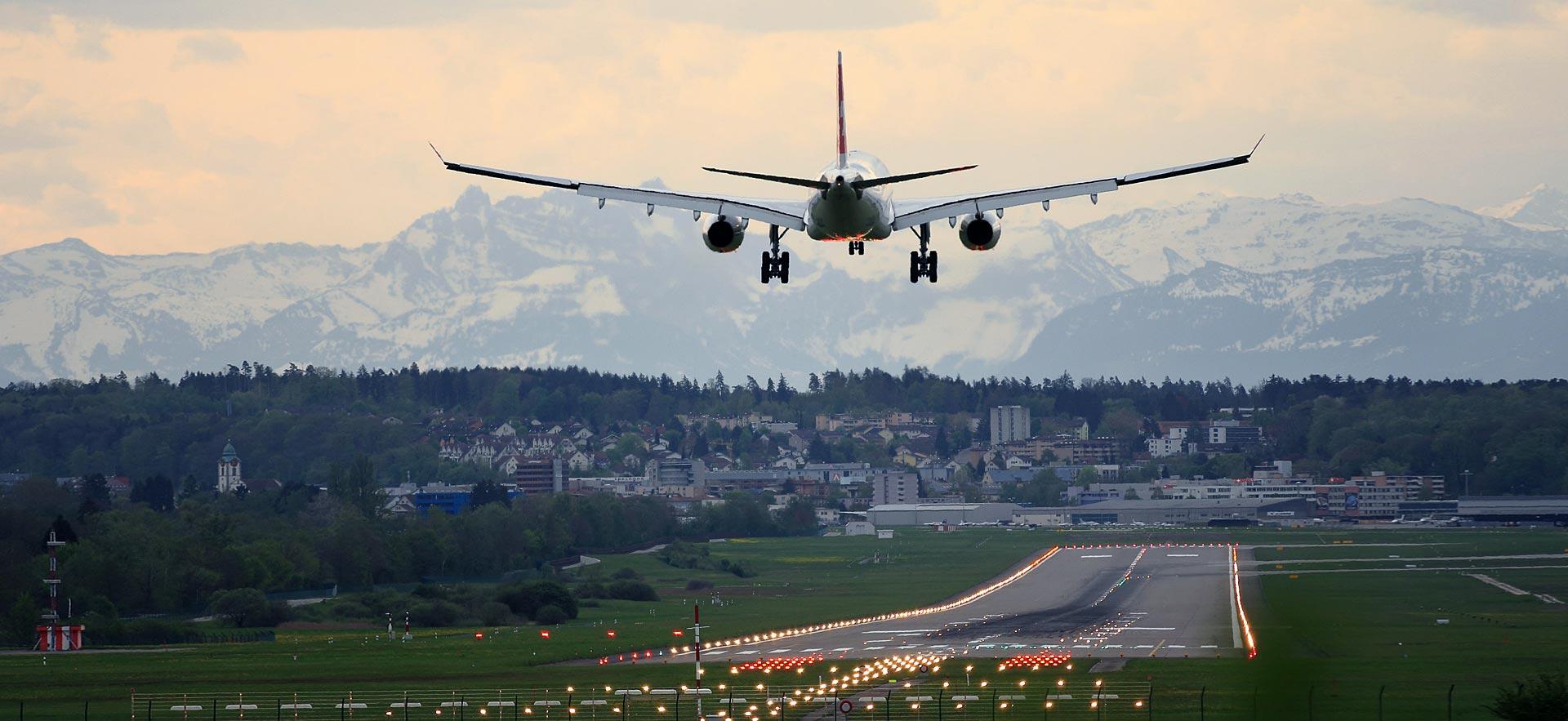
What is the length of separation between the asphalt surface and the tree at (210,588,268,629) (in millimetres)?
35270

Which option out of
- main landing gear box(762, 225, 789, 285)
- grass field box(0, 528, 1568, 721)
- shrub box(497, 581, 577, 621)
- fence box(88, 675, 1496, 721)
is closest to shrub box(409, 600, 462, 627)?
shrub box(497, 581, 577, 621)

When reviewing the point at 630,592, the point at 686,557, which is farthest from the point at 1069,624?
the point at 686,557

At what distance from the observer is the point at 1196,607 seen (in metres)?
120

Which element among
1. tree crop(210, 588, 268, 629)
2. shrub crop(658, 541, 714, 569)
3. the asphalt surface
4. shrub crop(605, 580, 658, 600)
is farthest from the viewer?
shrub crop(658, 541, 714, 569)

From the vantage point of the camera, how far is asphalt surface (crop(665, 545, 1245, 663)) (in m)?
96.9

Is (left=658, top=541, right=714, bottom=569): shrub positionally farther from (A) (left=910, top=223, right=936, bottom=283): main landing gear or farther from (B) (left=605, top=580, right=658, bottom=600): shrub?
(A) (left=910, top=223, right=936, bottom=283): main landing gear

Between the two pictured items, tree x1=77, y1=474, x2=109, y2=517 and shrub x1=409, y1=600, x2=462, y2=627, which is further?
tree x1=77, y1=474, x2=109, y2=517

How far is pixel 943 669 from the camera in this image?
3450 inches

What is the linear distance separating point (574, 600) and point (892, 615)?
21.7 meters

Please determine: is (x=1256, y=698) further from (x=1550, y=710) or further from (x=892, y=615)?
(x=892, y=615)

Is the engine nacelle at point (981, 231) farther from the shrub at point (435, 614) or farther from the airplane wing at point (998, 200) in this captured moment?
the shrub at point (435, 614)

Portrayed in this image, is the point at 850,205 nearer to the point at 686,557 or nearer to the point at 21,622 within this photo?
the point at 21,622

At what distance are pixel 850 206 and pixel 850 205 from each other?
0.08 feet

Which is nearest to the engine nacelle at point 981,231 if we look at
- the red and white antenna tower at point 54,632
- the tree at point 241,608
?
the red and white antenna tower at point 54,632
